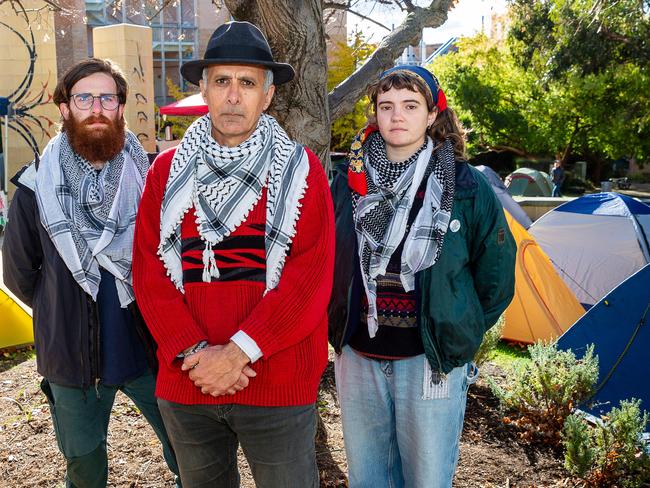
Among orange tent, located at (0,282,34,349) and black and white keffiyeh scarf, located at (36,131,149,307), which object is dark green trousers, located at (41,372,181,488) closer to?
black and white keffiyeh scarf, located at (36,131,149,307)

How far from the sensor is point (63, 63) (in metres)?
27.0

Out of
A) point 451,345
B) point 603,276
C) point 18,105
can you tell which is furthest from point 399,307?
point 18,105

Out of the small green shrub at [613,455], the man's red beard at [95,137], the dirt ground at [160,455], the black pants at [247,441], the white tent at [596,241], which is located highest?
the man's red beard at [95,137]

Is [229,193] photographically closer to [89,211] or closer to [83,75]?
[89,211]

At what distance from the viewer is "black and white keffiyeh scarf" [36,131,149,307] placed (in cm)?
251

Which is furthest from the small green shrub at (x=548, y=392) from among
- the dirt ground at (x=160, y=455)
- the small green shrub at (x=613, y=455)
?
the small green shrub at (x=613, y=455)

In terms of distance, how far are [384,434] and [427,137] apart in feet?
3.65

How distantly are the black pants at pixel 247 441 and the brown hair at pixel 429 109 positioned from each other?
1092 millimetres

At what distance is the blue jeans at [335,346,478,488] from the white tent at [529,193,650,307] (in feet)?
17.2

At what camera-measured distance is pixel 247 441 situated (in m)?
2.14

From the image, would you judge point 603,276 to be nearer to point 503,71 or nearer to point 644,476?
point 644,476

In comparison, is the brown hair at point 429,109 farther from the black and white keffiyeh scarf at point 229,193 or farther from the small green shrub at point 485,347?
the small green shrub at point 485,347

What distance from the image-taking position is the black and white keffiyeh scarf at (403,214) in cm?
234

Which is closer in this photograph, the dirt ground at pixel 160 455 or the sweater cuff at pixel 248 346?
→ the sweater cuff at pixel 248 346
